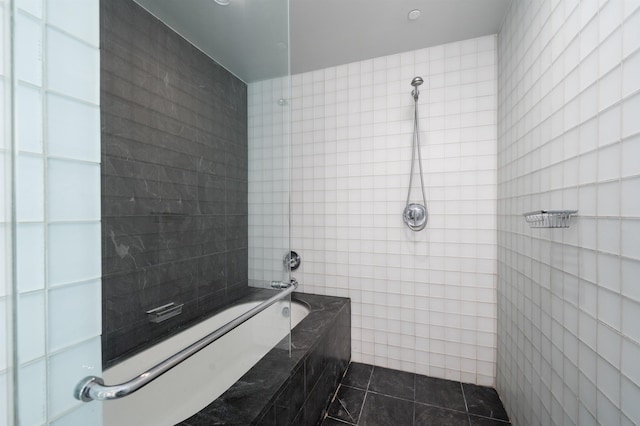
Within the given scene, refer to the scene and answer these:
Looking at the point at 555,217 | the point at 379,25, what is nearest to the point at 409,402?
the point at 555,217

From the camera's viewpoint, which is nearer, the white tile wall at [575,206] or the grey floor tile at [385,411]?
the white tile wall at [575,206]

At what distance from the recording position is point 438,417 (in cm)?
143

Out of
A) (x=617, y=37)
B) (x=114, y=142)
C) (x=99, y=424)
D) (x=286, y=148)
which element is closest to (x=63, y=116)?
(x=114, y=142)

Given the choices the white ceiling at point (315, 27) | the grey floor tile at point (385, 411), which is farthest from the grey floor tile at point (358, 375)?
the white ceiling at point (315, 27)

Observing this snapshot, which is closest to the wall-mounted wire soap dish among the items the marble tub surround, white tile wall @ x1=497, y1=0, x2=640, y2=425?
white tile wall @ x1=497, y1=0, x2=640, y2=425

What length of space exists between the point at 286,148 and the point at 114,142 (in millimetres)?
777

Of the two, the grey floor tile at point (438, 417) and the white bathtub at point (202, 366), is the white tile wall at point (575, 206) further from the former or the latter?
the white bathtub at point (202, 366)

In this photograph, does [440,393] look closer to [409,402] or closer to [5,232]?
[409,402]

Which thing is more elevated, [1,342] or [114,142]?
[114,142]

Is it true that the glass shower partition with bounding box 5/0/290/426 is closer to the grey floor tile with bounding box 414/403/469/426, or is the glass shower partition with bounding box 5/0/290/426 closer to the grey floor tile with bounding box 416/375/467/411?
the grey floor tile with bounding box 414/403/469/426

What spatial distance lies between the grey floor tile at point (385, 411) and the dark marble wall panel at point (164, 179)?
1.00m

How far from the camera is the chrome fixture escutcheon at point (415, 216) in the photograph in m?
1.75

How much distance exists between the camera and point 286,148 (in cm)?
144

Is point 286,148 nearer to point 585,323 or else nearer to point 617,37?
point 617,37
